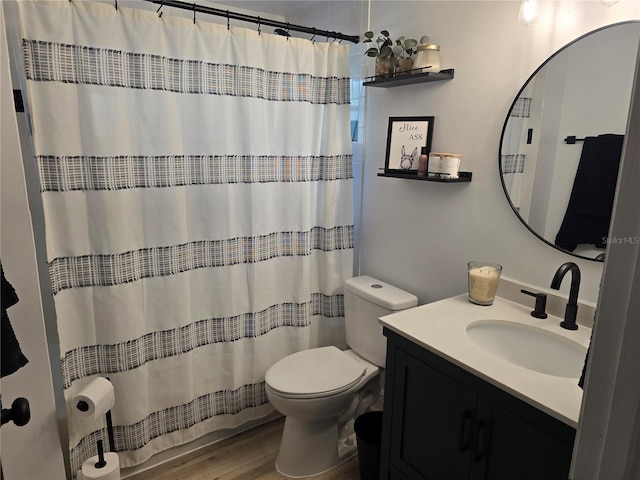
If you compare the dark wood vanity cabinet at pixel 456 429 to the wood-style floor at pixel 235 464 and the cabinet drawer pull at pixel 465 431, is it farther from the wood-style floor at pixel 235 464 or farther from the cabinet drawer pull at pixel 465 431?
the wood-style floor at pixel 235 464

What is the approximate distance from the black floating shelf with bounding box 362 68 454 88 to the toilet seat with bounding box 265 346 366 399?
1.34 metres

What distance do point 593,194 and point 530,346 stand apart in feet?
1.84

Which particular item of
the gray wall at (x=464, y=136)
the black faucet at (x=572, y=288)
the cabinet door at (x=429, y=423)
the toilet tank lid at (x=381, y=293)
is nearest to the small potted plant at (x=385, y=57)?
the gray wall at (x=464, y=136)

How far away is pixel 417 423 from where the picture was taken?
4.69 ft

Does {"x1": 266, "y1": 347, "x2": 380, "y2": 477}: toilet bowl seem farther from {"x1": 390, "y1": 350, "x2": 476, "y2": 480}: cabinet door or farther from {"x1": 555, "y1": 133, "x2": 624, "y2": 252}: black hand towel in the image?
{"x1": 555, "y1": 133, "x2": 624, "y2": 252}: black hand towel

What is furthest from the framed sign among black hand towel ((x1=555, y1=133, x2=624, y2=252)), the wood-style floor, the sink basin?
the wood-style floor

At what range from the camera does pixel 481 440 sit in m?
1.21

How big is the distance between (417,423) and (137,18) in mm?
1845

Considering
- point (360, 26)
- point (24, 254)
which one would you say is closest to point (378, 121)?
point (360, 26)

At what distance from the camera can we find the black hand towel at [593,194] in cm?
133

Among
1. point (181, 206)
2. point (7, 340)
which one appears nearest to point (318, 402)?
point (181, 206)

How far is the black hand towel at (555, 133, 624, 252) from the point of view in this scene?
1.33 meters

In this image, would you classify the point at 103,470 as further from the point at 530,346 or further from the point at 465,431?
the point at 530,346

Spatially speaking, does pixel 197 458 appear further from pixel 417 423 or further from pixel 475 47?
pixel 475 47
